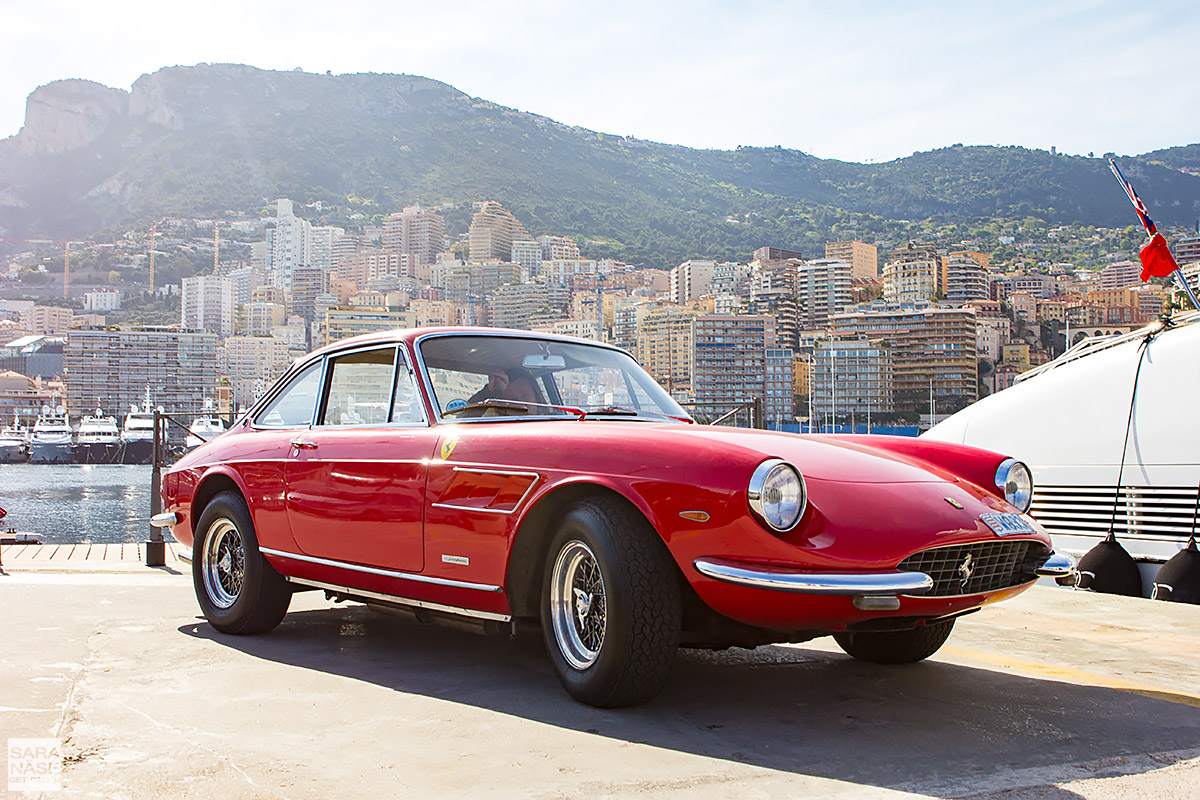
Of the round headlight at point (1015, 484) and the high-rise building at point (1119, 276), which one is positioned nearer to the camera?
the round headlight at point (1015, 484)

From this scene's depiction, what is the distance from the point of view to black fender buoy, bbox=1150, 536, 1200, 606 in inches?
272

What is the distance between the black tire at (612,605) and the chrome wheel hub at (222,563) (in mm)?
2334

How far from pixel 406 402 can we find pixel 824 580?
2183 mm

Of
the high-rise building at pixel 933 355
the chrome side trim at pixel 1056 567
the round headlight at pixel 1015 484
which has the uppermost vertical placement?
the high-rise building at pixel 933 355

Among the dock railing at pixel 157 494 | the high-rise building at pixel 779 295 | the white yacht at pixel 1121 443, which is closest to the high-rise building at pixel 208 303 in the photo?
the high-rise building at pixel 779 295

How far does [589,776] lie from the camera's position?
9.27ft

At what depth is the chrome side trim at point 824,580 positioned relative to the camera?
3.13 m

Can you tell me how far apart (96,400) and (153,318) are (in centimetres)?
4450

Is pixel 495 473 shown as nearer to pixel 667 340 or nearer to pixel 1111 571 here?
pixel 1111 571

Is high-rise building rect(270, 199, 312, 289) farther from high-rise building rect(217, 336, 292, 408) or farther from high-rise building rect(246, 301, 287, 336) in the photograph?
high-rise building rect(217, 336, 292, 408)

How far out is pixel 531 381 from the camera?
185 inches

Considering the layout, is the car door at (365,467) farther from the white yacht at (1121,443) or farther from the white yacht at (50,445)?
the white yacht at (50,445)

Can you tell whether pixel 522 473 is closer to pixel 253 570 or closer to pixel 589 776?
pixel 589 776

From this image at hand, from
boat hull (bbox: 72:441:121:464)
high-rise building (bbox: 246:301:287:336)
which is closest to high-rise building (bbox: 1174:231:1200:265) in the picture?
boat hull (bbox: 72:441:121:464)
